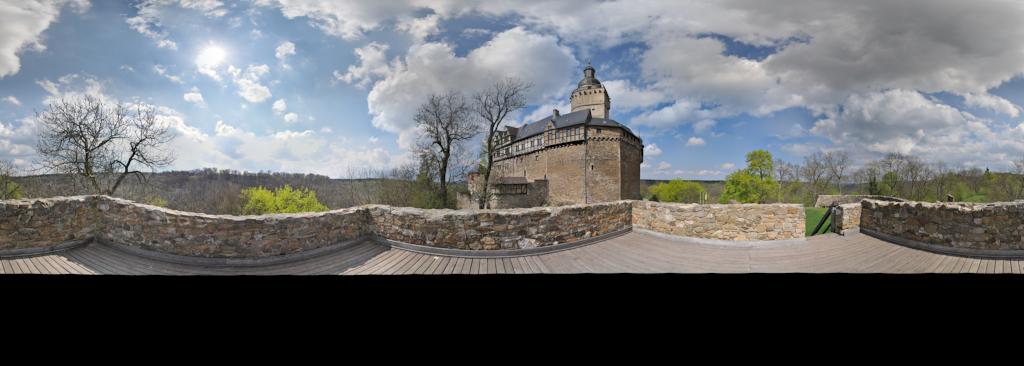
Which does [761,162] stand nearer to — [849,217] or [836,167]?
[836,167]

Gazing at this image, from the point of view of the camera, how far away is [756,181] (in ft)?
42.9

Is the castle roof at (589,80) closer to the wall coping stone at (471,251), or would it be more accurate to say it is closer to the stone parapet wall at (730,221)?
the stone parapet wall at (730,221)

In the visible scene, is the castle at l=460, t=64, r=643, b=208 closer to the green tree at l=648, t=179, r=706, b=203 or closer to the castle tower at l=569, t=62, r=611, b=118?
the castle tower at l=569, t=62, r=611, b=118

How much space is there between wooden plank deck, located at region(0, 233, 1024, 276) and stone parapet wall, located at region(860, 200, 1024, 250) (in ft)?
0.35

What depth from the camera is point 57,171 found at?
1980 mm

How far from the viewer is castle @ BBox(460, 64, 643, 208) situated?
48.4 feet

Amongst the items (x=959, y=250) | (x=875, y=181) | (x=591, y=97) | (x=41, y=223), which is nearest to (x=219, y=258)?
(x=41, y=223)

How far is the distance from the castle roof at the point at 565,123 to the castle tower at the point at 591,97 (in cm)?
92

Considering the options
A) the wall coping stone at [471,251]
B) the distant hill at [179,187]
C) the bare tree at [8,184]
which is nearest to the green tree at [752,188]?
the wall coping stone at [471,251]

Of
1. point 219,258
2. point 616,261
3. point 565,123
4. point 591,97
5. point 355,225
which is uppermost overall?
point 591,97

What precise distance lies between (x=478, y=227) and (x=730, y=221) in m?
2.94
